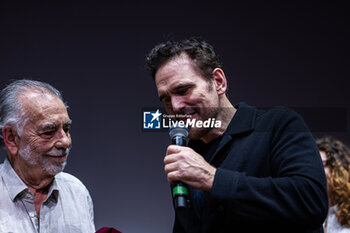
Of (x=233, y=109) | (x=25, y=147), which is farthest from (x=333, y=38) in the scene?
(x=25, y=147)

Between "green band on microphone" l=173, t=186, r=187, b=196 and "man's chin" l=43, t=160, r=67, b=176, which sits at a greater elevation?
"green band on microphone" l=173, t=186, r=187, b=196

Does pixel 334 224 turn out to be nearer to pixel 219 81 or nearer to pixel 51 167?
pixel 219 81

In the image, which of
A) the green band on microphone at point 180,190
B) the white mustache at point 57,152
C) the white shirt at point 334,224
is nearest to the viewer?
the green band on microphone at point 180,190

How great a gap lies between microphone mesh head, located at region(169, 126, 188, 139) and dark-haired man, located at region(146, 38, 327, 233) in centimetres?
9

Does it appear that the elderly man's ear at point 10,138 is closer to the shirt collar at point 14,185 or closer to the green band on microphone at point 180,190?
the shirt collar at point 14,185

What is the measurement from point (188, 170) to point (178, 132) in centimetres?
24

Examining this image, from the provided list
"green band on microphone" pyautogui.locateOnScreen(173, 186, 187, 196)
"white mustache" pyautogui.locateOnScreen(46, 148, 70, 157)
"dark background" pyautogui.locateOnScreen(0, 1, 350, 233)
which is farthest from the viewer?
"dark background" pyautogui.locateOnScreen(0, 1, 350, 233)

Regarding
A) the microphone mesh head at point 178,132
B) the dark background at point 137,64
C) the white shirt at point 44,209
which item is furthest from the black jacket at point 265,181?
the dark background at point 137,64

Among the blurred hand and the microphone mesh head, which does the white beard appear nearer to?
the microphone mesh head

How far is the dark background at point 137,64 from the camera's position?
2436 mm

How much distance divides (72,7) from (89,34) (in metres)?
0.26

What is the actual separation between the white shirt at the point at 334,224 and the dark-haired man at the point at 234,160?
3.69 ft

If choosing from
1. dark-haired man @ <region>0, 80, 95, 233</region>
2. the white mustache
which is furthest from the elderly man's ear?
the white mustache

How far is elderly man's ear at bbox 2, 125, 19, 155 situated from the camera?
156cm
